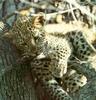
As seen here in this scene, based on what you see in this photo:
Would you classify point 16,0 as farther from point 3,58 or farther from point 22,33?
point 3,58

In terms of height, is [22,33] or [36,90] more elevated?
[22,33]

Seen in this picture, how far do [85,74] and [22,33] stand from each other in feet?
2.69

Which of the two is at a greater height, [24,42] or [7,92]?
[24,42]

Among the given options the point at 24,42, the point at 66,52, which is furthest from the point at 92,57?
the point at 24,42

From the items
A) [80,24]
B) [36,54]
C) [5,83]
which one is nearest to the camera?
[5,83]

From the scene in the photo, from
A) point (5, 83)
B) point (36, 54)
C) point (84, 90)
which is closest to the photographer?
point (84, 90)

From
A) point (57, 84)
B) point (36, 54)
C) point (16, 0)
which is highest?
point (16, 0)

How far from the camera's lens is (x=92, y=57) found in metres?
5.17

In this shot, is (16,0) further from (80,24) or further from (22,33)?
(80,24)

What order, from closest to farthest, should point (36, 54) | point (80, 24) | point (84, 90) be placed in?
point (84, 90) → point (36, 54) → point (80, 24)

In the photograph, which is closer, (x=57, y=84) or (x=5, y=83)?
(x=5, y=83)

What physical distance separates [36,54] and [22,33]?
30 centimetres

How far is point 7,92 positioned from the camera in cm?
460

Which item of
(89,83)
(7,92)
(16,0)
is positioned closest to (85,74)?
(89,83)
